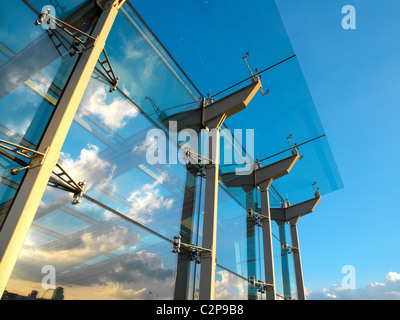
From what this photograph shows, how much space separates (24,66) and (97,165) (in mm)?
2247

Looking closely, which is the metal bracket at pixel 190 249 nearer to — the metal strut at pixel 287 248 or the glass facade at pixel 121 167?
the glass facade at pixel 121 167

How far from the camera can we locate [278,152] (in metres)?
13.2

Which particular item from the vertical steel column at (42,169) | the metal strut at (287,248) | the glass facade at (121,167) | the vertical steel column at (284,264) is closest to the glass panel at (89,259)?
the glass facade at (121,167)

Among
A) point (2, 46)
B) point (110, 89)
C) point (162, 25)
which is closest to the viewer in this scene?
point (2, 46)

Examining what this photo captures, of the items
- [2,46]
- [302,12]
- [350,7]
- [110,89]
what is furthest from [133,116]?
[350,7]

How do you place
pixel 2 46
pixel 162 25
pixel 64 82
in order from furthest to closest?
pixel 162 25
pixel 64 82
pixel 2 46

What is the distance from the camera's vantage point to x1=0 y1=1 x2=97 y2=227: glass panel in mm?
4578

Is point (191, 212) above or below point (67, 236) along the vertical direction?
above

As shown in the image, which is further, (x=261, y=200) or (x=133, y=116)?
(x=261, y=200)

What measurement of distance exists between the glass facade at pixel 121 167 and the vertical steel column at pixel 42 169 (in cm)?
28

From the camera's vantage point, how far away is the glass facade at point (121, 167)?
4836 mm

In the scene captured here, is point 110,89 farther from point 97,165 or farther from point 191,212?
point 191,212

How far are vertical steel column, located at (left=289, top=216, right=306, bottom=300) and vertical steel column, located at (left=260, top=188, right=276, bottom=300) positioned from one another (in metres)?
3.86

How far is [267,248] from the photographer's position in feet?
42.1
